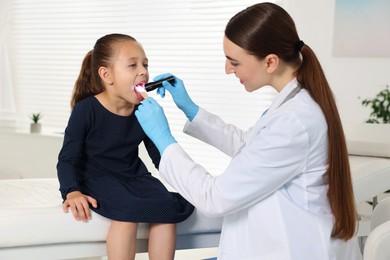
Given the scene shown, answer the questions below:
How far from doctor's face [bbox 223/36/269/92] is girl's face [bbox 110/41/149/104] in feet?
1.41

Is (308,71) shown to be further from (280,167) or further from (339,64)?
(339,64)

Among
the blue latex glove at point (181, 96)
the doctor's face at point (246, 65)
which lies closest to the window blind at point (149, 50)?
the blue latex glove at point (181, 96)

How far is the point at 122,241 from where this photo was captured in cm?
193

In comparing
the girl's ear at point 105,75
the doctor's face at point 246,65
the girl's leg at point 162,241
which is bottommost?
the girl's leg at point 162,241

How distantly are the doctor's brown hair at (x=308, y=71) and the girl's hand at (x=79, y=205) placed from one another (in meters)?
0.65

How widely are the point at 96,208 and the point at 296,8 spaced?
2.52 metres

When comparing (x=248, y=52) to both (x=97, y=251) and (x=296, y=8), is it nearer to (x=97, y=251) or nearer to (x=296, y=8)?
(x=97, y=251)

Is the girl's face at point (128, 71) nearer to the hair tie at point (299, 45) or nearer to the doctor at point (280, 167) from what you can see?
the doctor at point (280, 167)

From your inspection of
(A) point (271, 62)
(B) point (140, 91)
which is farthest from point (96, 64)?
(A) point (271, 62)

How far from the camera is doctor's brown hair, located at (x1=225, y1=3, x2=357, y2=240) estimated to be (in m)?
1.65

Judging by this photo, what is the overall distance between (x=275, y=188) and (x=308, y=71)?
0.31 meters

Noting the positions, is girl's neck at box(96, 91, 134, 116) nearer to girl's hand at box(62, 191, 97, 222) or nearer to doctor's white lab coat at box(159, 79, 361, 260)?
girl's hand at box(62, 191, 97, 222)

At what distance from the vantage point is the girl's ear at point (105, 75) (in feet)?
6.98

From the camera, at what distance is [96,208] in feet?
6.47
